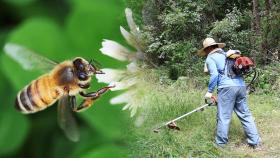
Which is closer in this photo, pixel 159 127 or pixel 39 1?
pixel 39 1

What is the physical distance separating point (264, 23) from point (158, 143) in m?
4.12

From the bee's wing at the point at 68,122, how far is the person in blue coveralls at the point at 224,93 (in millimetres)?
2481

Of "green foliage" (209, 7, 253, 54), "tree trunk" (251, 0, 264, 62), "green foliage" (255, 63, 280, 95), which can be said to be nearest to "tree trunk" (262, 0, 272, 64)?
"tree trunk" (251, 0, 264, 62)

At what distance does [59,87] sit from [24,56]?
78 millimetres

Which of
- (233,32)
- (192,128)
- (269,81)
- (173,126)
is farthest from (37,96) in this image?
(233,32)

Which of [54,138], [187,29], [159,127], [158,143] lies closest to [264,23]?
[187,29]

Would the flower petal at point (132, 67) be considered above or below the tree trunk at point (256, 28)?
below

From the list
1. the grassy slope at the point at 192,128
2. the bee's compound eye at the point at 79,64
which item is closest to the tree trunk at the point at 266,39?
the grassy slope at the point at 192,128

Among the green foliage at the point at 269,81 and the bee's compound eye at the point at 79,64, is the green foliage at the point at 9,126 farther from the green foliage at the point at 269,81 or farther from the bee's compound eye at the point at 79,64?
the green foliage at the point at 269,81

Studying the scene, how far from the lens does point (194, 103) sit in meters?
4.00

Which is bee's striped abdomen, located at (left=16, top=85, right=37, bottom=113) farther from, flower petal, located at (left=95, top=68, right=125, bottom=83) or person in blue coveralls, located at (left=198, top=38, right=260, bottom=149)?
person in blue coveralls, located at (left=198, top=38, right=260, bottom=149)

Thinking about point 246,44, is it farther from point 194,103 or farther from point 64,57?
point 64,57

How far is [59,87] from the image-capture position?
0.53m

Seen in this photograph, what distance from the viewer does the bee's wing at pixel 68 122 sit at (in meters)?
0.50
